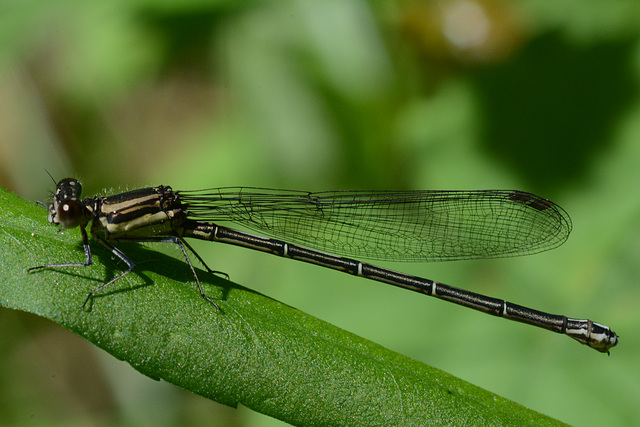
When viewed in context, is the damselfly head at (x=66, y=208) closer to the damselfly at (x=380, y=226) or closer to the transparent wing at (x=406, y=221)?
the damselfly at (x=380, y=226)

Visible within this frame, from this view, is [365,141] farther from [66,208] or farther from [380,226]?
[66,208]

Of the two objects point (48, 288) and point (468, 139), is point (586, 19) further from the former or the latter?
point (48, 288)

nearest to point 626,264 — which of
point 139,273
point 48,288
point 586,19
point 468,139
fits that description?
point 468,139

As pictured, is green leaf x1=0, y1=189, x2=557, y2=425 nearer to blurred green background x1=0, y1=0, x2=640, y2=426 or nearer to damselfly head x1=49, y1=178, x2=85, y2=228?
damselfly head x1=49, y1=178, x2=85, y2=228

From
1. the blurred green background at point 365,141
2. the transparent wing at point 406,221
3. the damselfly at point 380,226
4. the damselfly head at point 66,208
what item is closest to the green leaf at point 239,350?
the damselfly head at point 66,208

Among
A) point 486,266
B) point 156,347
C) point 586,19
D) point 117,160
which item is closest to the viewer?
point 156,347
